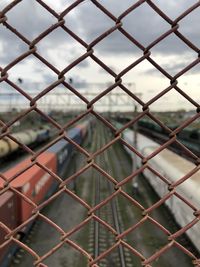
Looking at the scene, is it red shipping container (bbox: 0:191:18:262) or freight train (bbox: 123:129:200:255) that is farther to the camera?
freight train (bbox: 123:129:200:255)

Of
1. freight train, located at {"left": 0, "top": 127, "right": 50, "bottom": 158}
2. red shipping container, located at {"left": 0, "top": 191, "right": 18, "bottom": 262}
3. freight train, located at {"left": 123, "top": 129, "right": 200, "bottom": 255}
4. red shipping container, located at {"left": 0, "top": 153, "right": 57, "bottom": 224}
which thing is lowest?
freight train, located at {"left": 123, "top": 129, "right": 200, "bottom": 255}

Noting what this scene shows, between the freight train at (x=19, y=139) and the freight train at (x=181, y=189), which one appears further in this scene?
the freight train at (x=19, y=139)

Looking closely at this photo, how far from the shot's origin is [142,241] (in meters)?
19.4

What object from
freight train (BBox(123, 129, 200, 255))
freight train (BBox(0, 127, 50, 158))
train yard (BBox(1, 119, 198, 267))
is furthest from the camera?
freight train (BBox(0, 127, 50, 158))

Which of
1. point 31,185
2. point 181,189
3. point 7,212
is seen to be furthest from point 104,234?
point 7,212

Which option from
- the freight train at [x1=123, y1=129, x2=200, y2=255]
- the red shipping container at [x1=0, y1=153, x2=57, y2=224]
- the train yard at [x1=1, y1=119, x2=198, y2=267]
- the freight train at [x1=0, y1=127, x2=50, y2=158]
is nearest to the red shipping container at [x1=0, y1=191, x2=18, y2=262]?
the red shipping container at [x1=0, y1=153, x2=57, y2=224]

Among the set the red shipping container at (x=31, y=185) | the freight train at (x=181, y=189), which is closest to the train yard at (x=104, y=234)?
the freight train at (x=181, y=189)

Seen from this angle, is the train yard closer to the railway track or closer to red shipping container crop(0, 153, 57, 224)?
the railway track

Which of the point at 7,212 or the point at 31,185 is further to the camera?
the point at 31,185

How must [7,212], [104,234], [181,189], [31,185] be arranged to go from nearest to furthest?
[7,212]
[181,189]
[31,185]
[104,234]

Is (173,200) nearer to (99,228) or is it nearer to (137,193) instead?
(99,228)

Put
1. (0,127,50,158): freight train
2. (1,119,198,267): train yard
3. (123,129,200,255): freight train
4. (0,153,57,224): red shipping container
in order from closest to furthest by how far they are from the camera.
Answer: (123,129,200,255): freight train
(1,119,198,267): train yard
(0,153,57,224): red shipping container
(0,127,50,158): freight train

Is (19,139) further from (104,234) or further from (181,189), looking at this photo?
(181,189)

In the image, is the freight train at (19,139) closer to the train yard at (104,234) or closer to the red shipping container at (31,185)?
the red shipping container at (31,185)
